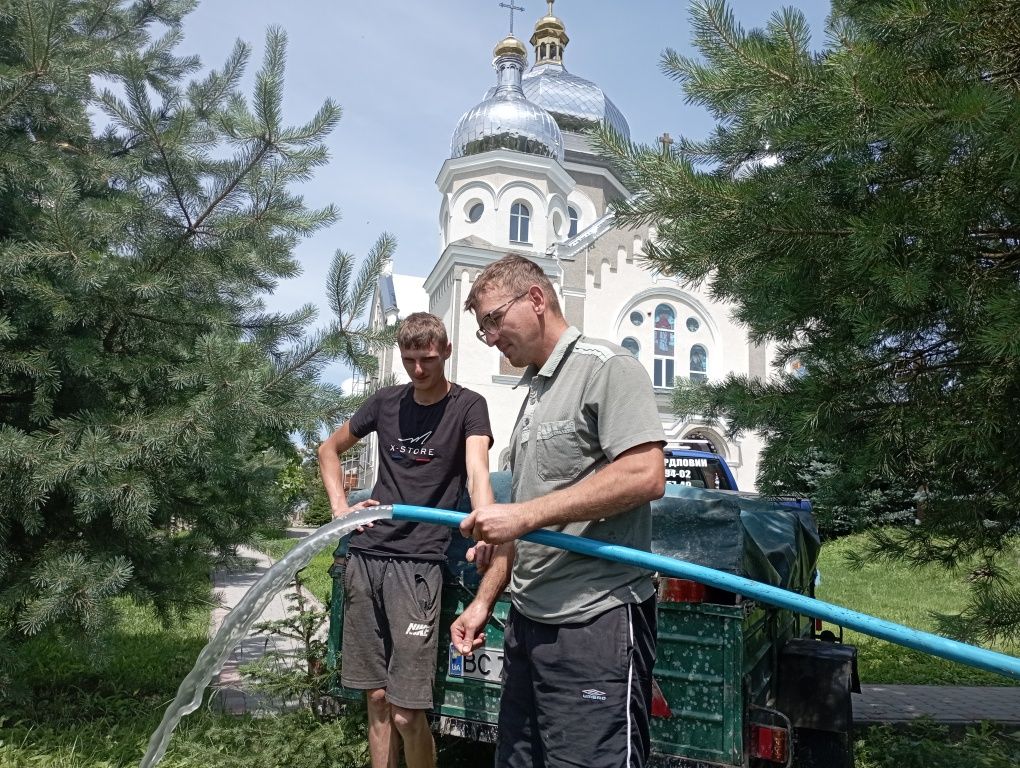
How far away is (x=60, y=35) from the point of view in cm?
456

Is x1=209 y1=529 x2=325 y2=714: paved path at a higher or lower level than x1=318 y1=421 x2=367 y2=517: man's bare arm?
lower

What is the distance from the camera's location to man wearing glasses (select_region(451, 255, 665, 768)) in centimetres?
255

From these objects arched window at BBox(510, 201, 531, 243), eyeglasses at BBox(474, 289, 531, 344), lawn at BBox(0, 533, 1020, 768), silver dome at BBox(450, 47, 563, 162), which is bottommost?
lawn at BBox(0, 533, 1020, 768)

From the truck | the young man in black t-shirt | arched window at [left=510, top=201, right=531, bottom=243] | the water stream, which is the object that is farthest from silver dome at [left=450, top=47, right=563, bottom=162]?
the water stream

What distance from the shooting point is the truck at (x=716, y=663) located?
353 centimetres

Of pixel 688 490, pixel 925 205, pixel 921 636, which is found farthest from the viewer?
pixel 688 490

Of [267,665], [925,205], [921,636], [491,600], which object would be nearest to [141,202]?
[267,665]

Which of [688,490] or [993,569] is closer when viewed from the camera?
[993,569]

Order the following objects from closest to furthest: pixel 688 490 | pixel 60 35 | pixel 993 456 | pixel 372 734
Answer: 1. pixel 993 456
2. pixel 372 734
3. pixel 60 35
4. pixel 688 490

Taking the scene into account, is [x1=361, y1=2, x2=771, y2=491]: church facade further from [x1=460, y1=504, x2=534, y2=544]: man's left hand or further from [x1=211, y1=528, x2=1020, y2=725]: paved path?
[x1=460, y1=504, x2=534, y2=544]: man's left hand

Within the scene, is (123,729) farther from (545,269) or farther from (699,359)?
(699,359)

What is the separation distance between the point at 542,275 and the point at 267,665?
3.04 meters

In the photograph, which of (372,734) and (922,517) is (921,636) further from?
(372,734)

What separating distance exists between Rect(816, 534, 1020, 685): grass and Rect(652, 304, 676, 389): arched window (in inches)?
646
